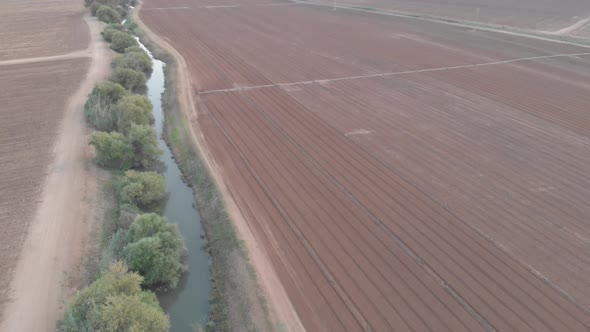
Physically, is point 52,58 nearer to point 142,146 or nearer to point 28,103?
point 28,103

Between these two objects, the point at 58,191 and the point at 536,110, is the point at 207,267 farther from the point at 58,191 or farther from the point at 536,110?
the point at 536,110

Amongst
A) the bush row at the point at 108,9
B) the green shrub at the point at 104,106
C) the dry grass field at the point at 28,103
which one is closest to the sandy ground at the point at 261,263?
the green shrub at the point at 104,106

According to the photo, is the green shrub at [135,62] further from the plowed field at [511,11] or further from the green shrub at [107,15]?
the plowed field at [511,11]

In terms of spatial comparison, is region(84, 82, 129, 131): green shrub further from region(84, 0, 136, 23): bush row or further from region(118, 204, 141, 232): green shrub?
region(84, 0, 136, 23): bush row

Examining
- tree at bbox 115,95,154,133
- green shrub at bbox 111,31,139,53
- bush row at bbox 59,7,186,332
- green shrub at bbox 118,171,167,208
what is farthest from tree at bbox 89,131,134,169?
green shrub at bbox 111,31,139,53

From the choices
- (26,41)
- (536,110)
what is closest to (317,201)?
(536,110)
